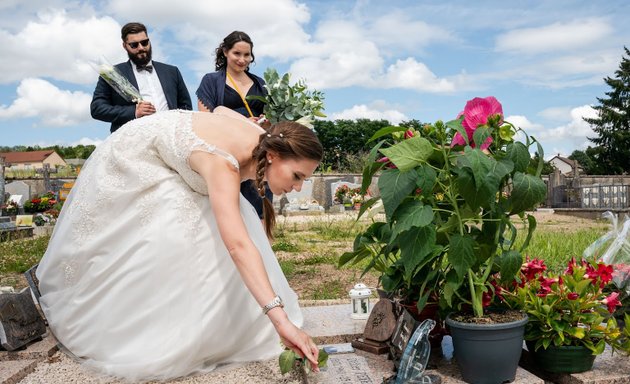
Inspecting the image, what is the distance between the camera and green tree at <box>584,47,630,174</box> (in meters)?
30.2

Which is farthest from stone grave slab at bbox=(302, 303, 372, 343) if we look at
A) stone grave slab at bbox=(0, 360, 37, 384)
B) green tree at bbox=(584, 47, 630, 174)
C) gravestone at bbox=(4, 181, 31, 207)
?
green tree at bbox=(584, 47, 630, 174)

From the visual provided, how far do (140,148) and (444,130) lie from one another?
4.39 ft

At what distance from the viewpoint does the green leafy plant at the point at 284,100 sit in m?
3.50

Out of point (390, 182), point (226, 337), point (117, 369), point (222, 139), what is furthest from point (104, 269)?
point (390, 182)

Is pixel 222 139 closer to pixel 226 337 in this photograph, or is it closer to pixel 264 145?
pixel 264 145

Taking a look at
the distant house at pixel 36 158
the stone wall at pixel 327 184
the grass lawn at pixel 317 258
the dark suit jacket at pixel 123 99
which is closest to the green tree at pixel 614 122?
the stone wall at pixel 327 184

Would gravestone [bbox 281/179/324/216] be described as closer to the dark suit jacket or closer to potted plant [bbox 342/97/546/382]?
the dark suit jacket

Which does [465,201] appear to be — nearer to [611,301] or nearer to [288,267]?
[611,301]

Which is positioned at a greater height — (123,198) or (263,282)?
(123,198)

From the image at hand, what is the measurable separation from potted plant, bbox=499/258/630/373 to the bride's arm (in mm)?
890

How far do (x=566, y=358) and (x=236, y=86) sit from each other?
7.95 feet

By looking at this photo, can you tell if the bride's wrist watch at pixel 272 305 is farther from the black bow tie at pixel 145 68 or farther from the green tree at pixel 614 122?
the green tree at pixel 614 122

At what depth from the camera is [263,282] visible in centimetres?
188

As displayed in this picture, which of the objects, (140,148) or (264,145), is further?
(140,148)
